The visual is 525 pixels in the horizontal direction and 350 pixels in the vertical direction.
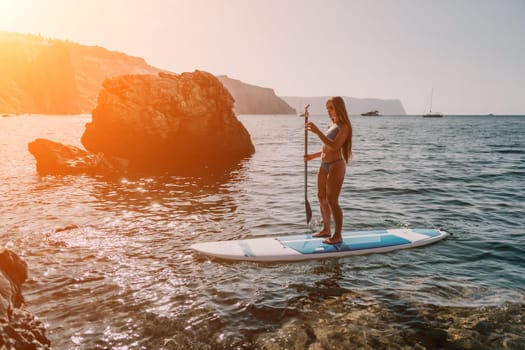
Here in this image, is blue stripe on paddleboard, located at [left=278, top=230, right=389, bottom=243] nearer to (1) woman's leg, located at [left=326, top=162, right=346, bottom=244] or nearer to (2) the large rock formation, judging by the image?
(1) woman's leg, located at [left=326, top=162, right=346, bottom=244]

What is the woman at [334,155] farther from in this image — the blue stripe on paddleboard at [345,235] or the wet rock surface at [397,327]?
the wet rock surface at [397,327]

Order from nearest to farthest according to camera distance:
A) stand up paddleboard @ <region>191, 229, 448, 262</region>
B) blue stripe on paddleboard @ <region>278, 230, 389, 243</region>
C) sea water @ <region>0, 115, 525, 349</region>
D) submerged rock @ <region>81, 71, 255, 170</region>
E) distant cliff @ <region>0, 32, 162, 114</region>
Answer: sea water @ <region>0, 115, 525, 349</region>
stand up paddleboard @ <region>191, 229, 448, 262</region>
blue stripe on paddleboard @ <region>278, 230, 389, 243</region>
submerged rock @ <region>81, 71, 255, 170</region>
distant cliff @ <region>0, 32, 162, 114</region>

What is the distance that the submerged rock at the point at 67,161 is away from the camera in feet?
74.3

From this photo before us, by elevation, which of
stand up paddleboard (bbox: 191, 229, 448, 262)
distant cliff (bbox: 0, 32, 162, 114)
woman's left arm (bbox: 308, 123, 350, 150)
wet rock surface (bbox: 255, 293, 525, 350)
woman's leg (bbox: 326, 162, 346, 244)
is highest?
distant cliff (bbox: 0, 32, 162, 114)

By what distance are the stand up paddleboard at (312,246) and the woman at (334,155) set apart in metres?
0.40

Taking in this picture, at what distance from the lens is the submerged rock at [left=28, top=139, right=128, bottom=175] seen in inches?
891

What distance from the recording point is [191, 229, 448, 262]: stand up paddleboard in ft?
28.0

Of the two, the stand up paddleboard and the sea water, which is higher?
the stand up paddleboard

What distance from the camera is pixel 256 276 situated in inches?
305

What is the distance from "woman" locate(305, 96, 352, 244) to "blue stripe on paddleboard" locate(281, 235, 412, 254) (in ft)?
0.78

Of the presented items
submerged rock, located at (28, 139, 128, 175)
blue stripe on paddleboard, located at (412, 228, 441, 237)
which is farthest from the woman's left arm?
submerged rock, located at (28, 139, 128, 175)

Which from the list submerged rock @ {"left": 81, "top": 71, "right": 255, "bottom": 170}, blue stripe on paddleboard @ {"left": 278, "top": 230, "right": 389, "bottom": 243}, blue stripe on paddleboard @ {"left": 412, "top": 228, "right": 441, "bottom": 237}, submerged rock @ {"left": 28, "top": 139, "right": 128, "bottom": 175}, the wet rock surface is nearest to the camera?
the wet rock surface

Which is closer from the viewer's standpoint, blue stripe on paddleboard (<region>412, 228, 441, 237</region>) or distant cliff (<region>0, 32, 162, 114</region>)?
blue stripe on paddleboard (<region>412, 228, 441, 237</region>)

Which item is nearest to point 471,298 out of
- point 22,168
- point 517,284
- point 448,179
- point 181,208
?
point 517,284
